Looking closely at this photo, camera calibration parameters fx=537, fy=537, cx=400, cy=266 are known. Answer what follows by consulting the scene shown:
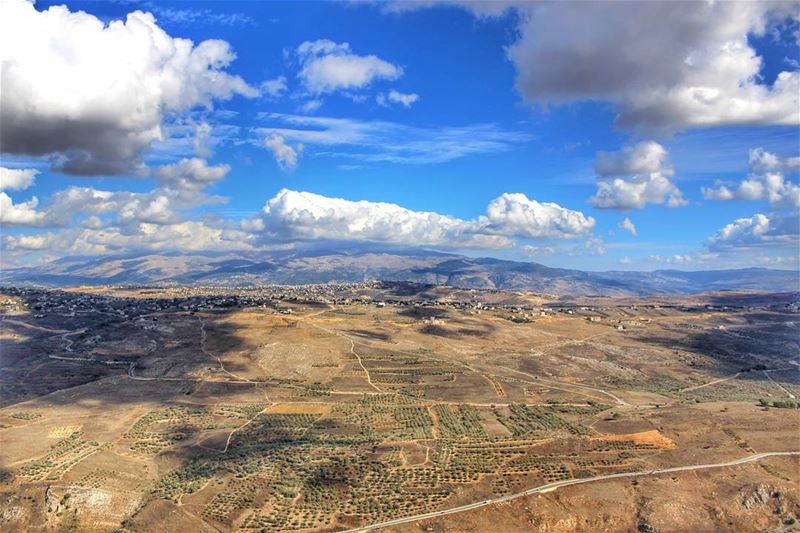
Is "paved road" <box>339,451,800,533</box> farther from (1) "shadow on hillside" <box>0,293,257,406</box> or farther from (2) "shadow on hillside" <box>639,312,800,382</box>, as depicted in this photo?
(2) "shadow on hillside" <box>639,312,800,382</box>

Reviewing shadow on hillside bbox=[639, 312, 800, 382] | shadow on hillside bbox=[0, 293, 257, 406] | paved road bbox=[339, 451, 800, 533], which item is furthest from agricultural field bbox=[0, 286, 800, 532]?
shadow on hillside bbox=[639, 312, 800, 382]

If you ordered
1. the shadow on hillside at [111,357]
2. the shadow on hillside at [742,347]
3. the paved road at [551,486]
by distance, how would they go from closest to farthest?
1. the paved road at [551,486]
2. the shadow on hillside at [111,357]
3. the shadow on hillside at [742,347]

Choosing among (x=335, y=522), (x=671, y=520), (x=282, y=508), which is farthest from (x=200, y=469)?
(x=671, y=520)

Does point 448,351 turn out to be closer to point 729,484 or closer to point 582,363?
point 582,363

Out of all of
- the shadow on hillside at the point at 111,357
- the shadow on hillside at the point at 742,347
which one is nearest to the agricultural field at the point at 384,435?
the shadow on hillside at the point at 111,357

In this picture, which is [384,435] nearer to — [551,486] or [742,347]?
[551,486]

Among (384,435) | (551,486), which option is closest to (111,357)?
(384,435)

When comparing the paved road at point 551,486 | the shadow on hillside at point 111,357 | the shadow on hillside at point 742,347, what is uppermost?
the shadow on hillside at point 742,347

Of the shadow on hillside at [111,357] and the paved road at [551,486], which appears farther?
the shadow on hillside at [111,357]

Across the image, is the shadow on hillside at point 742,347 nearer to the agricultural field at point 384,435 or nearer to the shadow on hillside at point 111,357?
the agricultural field at point 384,435
